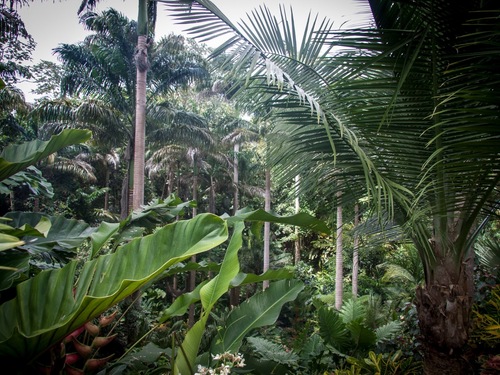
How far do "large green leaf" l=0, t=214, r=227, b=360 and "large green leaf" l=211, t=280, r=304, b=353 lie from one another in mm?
884

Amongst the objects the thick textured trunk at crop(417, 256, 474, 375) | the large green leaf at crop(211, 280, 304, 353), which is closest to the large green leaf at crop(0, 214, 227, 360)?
the large green leaf at crop(211, 280, 304, 353)

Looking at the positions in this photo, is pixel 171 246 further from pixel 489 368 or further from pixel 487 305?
pixel 487 305

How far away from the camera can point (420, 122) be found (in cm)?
194

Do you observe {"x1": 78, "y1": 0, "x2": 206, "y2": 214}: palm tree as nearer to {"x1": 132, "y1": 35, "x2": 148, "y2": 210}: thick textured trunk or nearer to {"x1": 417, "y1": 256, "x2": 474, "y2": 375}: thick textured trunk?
{"x1": 132, "y1": 35, "x2": 148, "y2": 210}: thick textured trunk

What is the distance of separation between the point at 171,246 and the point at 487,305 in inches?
121

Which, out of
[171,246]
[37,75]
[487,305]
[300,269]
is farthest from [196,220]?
[37,75]

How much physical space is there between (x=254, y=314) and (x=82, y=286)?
3.69 feet

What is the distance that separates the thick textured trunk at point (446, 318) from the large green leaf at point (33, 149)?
7.19 ft

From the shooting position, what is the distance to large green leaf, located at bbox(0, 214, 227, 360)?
0.94 metres

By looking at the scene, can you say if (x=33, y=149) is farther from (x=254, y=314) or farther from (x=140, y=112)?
(x=140, y=112)

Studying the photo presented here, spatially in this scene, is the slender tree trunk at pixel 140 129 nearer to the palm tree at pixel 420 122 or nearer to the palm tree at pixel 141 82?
the palm tree at pixel 141 82

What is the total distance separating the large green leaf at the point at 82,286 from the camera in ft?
3.10

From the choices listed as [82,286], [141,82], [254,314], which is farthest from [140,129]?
[82,286]

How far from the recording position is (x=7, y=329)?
989mm
